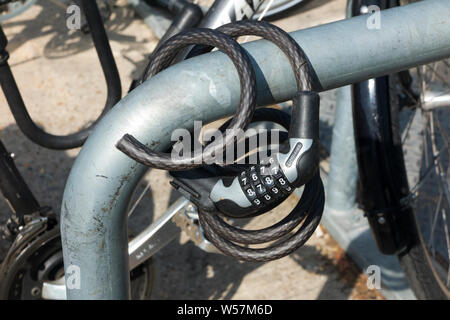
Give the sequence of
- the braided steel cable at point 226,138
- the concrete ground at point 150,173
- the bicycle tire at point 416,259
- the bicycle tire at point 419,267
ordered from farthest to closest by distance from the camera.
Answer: the concrete ground at point 150,173, the bicycle tire at point 419,267, the bicycle tire at point 416,259, the braided steel cable at point 226,138

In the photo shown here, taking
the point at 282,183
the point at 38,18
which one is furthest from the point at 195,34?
the point at 38,18

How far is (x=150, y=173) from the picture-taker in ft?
10.8

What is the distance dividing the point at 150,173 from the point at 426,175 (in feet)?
4.98

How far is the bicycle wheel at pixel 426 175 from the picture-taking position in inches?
85.5

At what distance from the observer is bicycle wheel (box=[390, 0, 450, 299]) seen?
217 cm

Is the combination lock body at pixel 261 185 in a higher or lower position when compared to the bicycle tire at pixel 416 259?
higher

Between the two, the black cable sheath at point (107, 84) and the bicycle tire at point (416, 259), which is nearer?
the black cable sheath at point (107, 84)

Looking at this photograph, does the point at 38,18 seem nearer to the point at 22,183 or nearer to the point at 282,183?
the point at 22,183

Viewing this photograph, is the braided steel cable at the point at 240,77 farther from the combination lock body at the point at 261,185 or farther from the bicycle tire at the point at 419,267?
the bicycle tire at the point at 419,267

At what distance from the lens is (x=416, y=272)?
2209 millimetres

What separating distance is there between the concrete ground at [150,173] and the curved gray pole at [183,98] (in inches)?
73.8

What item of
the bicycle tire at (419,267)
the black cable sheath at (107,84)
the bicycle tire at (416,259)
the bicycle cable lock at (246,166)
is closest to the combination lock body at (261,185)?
the bicycle cable lock at (246,166)

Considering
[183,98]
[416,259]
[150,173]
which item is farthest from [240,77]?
[150,173]

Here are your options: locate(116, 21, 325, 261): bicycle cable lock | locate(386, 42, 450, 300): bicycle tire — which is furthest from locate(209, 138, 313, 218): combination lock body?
locate(386, 42, 450, 300): bicycle tire
